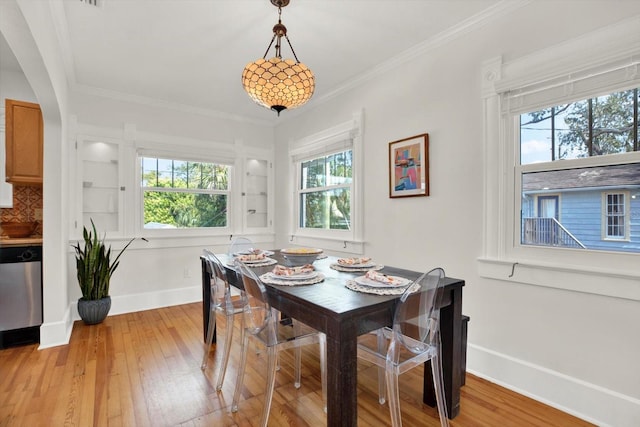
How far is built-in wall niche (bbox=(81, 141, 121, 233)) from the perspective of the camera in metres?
3.65

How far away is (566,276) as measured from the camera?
193cm

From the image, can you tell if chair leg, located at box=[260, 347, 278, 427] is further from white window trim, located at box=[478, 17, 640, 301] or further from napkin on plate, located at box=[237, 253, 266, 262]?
white window trim, located at box=[478, 17, 640, 301]

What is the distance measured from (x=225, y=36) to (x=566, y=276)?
118 inches

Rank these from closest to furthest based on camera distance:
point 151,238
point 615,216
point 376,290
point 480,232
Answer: point 376,290, point 615,216, point 480,232, point 151,238

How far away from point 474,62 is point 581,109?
2.61 feet

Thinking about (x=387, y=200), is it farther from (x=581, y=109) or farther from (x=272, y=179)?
(x=272, y=179)

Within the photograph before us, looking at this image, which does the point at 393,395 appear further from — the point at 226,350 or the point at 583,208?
the point at 583,208

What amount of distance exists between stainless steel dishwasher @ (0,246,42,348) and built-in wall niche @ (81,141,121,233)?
0.80m

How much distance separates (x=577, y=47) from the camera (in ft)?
6.18

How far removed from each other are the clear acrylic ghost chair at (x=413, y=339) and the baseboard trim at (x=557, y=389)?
832 mm

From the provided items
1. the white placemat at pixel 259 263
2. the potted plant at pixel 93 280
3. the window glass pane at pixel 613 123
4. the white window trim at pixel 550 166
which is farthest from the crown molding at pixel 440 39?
the potted plant at pixel 93 280

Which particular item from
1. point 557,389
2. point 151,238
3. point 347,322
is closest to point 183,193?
point 151,238

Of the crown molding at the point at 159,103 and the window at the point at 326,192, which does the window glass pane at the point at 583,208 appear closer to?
the window at the point at 326,192

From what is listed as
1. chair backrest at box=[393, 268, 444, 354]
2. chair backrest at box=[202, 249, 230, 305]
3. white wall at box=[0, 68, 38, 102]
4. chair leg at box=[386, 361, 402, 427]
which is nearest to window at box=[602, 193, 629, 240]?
chair backrest at box=[393, 268, 444, 354]
